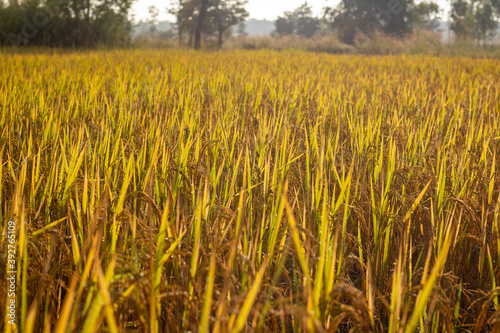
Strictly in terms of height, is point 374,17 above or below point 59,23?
above

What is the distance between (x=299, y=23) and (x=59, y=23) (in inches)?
1415

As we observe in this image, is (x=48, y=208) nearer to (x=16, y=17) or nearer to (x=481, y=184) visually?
(x=481, y=184)

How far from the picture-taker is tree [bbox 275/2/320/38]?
42.7 m

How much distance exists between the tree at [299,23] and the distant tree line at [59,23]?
102 ft

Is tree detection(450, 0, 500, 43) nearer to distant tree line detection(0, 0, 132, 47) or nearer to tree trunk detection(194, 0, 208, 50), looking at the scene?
tree trunk detection(194, 0, 208, 50)

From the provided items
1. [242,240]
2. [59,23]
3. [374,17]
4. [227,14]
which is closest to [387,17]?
[374,17]

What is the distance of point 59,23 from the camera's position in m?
13.4

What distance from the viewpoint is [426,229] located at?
46.9 inches

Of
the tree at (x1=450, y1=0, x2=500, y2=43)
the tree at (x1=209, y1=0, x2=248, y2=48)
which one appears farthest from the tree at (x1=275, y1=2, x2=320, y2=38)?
the tree at (x1=209, y1=0, x2=248, y2=48)

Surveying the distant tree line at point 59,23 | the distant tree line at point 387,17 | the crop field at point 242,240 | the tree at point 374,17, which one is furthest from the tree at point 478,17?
the crop field at point 242,240

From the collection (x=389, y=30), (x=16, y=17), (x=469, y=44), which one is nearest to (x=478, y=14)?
(x=389, y=30)

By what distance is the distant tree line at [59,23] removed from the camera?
12.5 meters

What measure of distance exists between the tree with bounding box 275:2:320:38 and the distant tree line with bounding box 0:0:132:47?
102 feet

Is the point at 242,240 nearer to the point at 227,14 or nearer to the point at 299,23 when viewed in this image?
the point at 227,14
